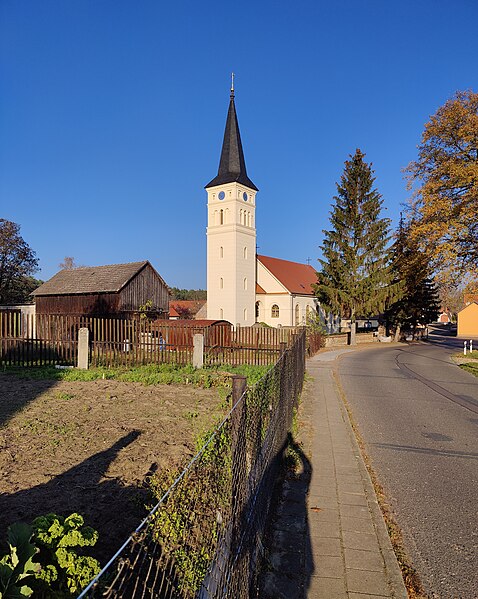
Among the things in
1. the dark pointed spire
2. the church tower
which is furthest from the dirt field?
the dark pointed spire

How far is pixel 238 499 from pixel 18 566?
1.39 metres

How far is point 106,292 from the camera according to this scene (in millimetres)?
32406

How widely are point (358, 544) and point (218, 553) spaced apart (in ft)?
7.50

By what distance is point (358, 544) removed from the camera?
3.97m

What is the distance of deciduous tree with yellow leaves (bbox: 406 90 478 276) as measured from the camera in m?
22.4

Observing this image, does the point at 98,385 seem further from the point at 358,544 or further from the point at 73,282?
the point at 73,282

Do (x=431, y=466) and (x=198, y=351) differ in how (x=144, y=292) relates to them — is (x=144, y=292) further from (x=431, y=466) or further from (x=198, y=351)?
(x=431, y=466)

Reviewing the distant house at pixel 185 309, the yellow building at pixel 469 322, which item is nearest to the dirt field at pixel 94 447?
the distant house at pixel 185 309

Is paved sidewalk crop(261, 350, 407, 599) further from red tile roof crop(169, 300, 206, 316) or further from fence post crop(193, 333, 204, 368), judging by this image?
red tile roof crop(169, 300, 206, 316)

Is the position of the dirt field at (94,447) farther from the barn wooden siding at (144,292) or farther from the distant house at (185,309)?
the distant house at (185,309)

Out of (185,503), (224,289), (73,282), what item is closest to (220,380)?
(185,503)

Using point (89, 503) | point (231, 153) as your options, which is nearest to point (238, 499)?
point (89, 503)

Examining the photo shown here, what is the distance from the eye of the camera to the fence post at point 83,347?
1511 centimetres

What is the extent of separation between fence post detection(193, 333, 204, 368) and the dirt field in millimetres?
4278
